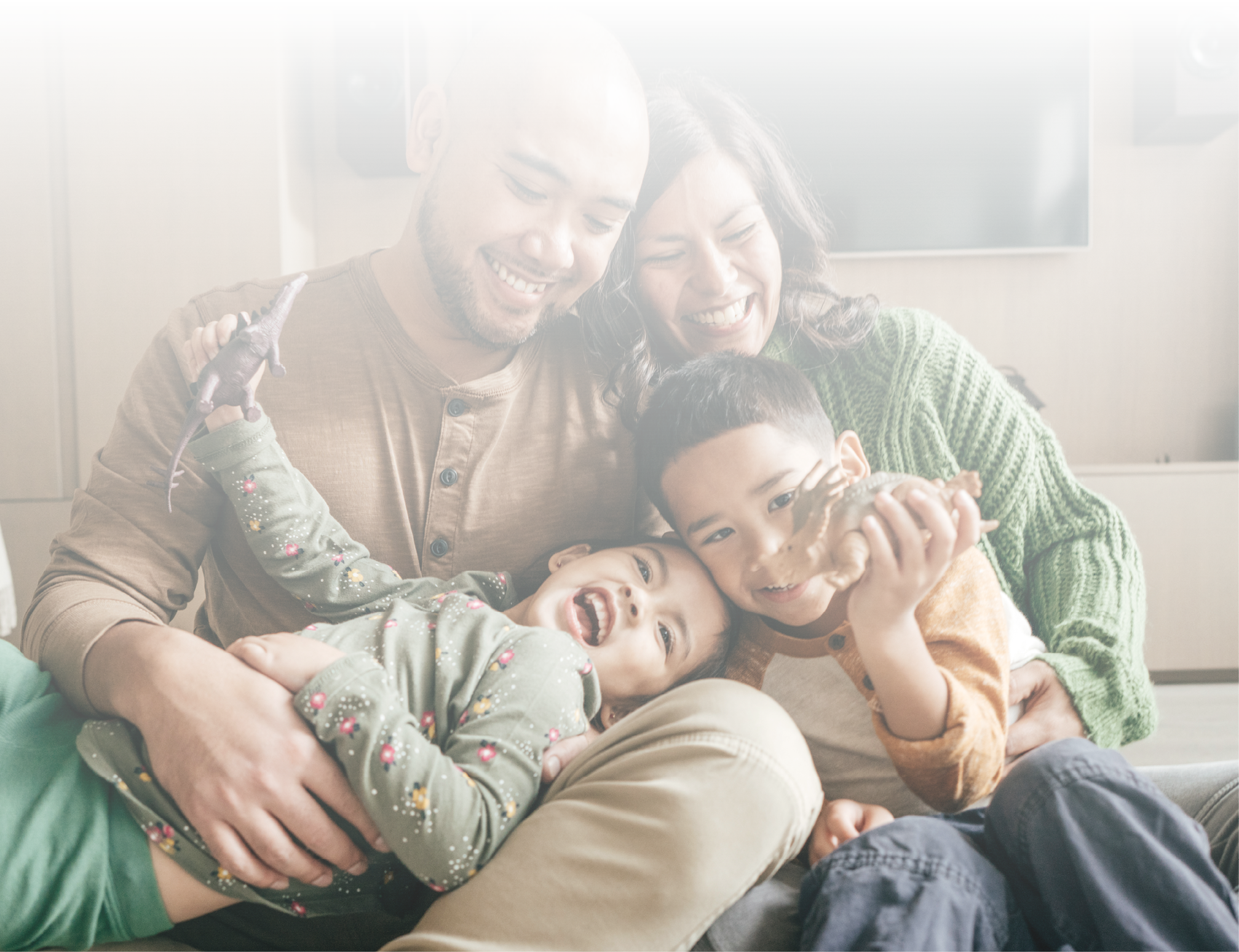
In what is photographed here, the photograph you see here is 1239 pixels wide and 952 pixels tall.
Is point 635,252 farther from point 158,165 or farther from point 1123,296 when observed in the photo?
point 1123,296

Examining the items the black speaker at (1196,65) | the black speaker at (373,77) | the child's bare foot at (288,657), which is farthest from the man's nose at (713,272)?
the black speaker at (1196,65)

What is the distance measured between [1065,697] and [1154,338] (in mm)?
2950

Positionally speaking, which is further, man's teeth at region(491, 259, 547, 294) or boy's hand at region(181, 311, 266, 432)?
man's teeth at region(491, 259, 547, 294)

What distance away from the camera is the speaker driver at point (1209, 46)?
122 inches

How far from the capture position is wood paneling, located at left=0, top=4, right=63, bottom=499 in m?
3.20

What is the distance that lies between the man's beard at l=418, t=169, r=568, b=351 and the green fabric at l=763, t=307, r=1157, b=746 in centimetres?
53

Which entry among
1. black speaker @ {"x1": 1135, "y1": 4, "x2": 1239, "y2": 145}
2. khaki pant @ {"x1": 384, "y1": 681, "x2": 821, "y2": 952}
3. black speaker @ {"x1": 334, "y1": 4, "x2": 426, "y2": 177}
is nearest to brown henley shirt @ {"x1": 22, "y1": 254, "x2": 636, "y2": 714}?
khaki pant @ {"x1": 384, "y1": 681, "x2": 821, "y2": 952}

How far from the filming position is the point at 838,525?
0.78 m

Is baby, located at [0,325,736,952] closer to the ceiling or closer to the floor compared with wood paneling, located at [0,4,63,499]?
closer to the floor

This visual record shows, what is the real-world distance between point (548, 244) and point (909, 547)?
0.65 m

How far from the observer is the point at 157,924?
0.83 meters

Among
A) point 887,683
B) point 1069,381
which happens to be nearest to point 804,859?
point 887,683

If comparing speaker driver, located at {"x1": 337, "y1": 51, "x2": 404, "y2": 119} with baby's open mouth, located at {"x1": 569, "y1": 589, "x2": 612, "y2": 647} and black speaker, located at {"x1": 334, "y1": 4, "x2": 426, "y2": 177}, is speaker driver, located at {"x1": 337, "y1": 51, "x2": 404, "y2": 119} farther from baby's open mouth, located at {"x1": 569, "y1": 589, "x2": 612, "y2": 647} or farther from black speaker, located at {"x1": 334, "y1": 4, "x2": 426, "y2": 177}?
baby's open mouth, located at {"x1": 569, "y1": 589, "x2": 612, "y2": 647}

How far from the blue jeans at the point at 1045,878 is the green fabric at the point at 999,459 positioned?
0.51 m
